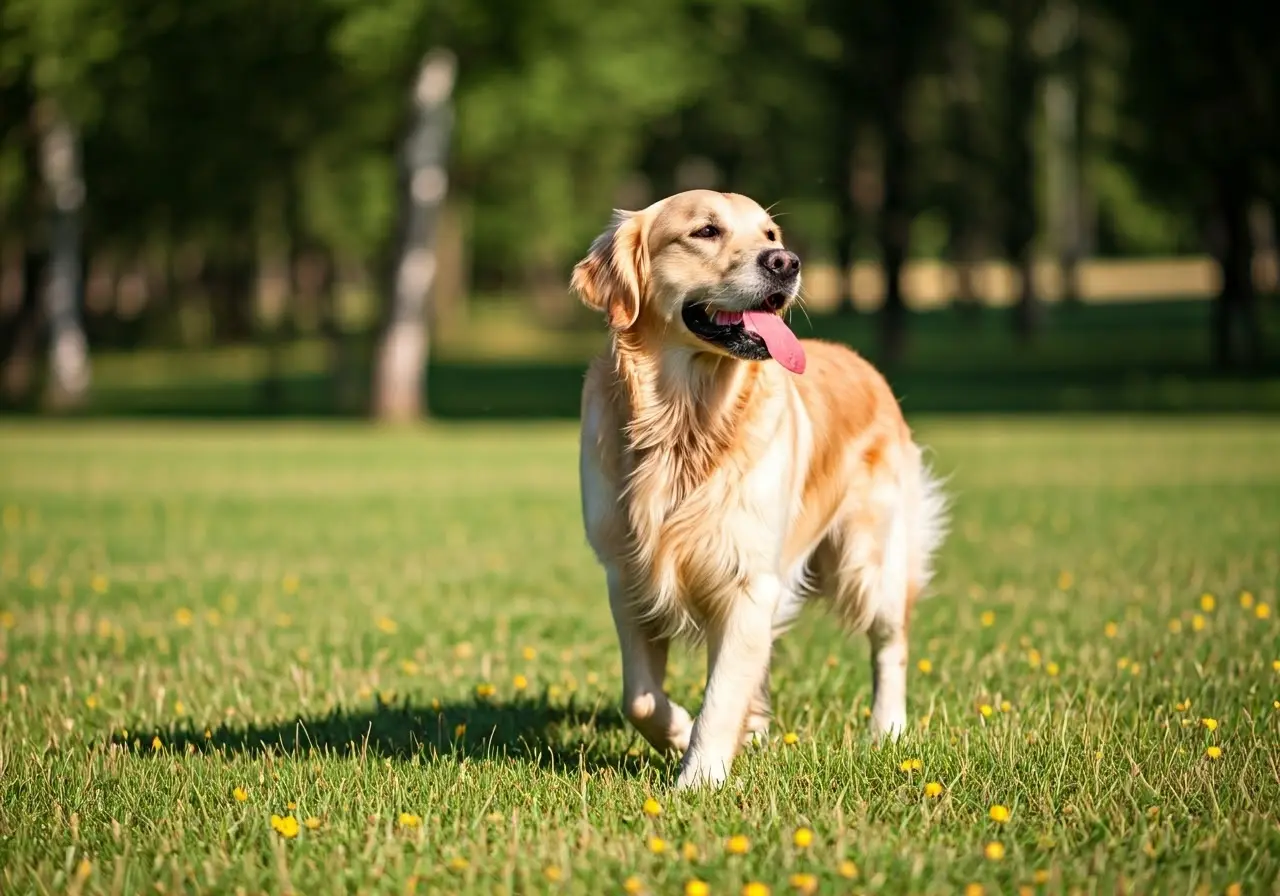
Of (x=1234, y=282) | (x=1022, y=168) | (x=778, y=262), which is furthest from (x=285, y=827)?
(x=1022, y=168)

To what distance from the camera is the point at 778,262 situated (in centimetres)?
507

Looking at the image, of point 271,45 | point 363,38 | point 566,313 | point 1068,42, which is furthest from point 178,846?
point 566,313

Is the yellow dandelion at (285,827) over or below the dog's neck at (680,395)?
below

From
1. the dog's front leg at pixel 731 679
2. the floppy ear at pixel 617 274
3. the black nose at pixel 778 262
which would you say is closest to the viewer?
the dog's front leg at pixel 731 679

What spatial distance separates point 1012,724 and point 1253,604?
3347 mm

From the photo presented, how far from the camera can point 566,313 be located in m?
57.6

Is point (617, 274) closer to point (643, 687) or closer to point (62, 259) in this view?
point (643, 687)

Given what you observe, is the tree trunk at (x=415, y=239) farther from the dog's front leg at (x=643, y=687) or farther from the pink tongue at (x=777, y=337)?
the dog's front leg at (x=643, y=687)

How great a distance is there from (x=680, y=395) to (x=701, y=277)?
0.38 meters

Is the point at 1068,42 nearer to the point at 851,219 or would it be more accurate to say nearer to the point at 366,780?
the point at 851,219

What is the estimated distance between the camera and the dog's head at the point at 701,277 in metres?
5.08

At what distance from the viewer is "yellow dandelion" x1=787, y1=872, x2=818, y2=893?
364 cm

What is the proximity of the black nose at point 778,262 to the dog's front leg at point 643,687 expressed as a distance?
107cm

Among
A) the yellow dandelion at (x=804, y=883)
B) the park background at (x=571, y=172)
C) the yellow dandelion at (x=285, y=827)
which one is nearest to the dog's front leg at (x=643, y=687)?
the yellow dandelion at (x=285, y=827)
